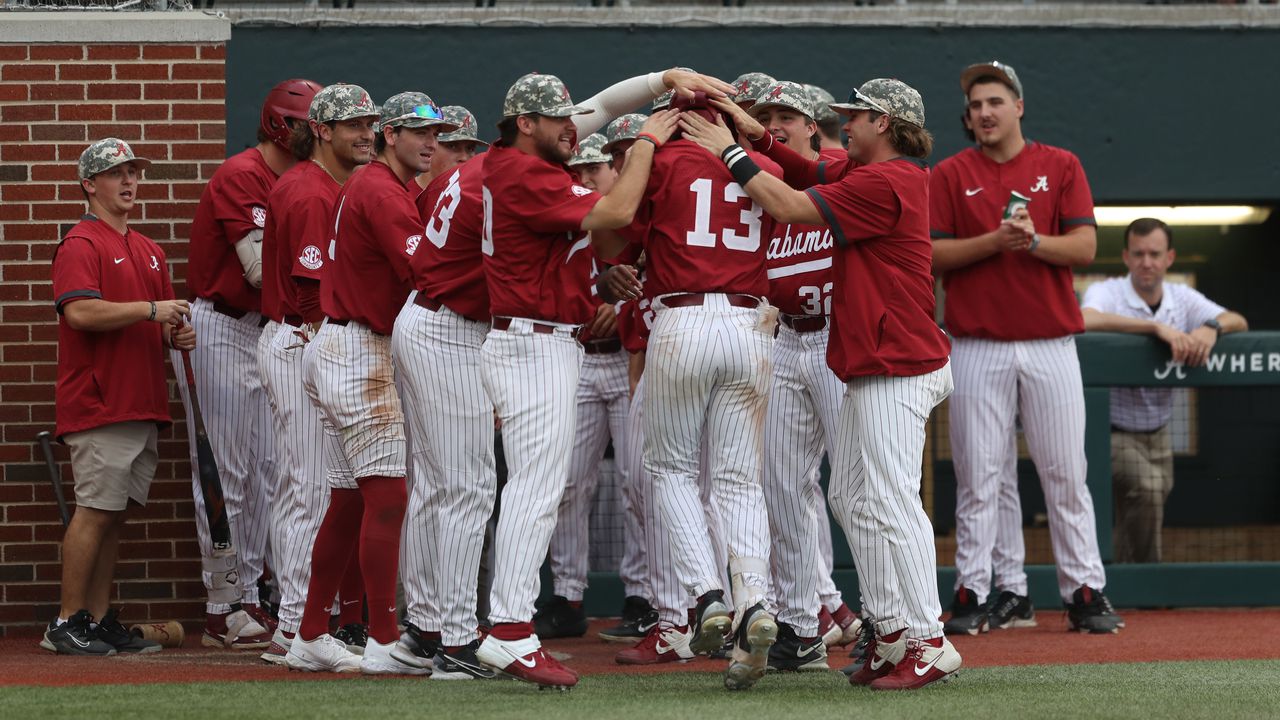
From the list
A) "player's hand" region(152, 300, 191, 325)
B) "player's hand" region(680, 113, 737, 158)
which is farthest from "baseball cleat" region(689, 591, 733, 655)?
"player's hand" region(152, 300, 191, 325)

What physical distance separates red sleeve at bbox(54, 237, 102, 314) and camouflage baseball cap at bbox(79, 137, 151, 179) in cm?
31

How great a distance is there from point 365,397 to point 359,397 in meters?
0.02

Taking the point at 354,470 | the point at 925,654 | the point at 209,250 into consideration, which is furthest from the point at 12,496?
the point at 925,654

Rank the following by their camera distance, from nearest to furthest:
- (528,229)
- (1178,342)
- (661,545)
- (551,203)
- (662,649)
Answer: (551,203)
(528,229)
(662,649)
(661,545)
(1178,342)

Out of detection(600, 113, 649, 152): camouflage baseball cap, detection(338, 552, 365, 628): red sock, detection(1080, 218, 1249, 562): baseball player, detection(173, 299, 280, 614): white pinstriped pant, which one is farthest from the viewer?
detection(1080, 218, 1249, 562): baseball player

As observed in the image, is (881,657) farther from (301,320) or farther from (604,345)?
(301,320)

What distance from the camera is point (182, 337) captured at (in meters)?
6.87

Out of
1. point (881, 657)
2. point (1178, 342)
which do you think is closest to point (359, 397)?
point (881, 657)

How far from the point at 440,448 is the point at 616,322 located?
1713 mm

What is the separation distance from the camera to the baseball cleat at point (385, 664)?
5.86 m

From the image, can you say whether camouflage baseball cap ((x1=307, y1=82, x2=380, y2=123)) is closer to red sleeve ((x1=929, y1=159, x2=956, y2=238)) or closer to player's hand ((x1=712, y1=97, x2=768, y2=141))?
player's hand ((x1=712, y1=97, x2=768, y2=141))

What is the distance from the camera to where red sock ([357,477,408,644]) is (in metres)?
5.80

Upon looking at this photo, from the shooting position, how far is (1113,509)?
818cm

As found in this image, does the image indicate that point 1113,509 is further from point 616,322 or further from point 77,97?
point 77,97
